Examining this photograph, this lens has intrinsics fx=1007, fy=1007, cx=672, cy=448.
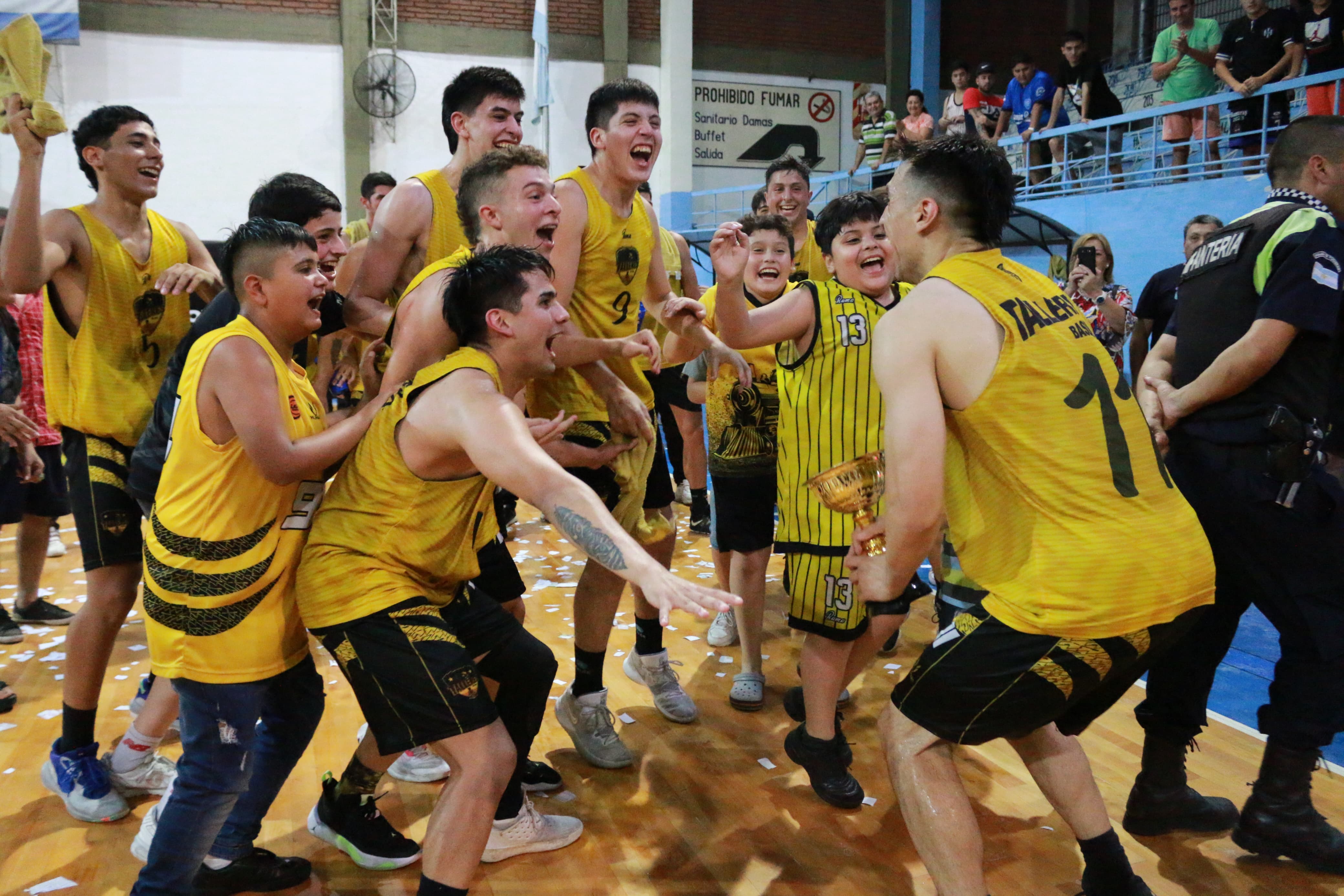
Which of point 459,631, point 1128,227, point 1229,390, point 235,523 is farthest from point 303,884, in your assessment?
point 1128,227

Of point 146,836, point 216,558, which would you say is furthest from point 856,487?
point 146,836

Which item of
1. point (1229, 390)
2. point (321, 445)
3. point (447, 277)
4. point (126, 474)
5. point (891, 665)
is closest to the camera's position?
point (321, 445)

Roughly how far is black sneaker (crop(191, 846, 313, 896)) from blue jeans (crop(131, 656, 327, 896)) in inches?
5.7

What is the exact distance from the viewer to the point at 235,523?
2.33 metres

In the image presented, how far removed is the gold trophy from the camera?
2.25 metres

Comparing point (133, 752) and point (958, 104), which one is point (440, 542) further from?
point (958, 104)

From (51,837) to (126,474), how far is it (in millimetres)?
1063

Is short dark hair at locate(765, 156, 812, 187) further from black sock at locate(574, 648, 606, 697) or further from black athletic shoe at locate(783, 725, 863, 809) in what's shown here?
black athletic shoe at locate(783, 725, 863, 809)

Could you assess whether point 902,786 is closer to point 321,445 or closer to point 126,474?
point 321,445

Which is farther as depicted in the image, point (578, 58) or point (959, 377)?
point (578, 58)

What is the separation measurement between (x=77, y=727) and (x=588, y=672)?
157cm

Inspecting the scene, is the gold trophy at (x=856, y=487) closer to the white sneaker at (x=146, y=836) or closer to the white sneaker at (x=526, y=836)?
the white sneaker at (x=526, y=836)

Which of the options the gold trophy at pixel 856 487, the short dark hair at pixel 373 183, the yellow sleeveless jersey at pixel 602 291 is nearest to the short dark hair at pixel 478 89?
the yellow sleeveless jersey at pixel 602 291

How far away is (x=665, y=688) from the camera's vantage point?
12.4 ft
